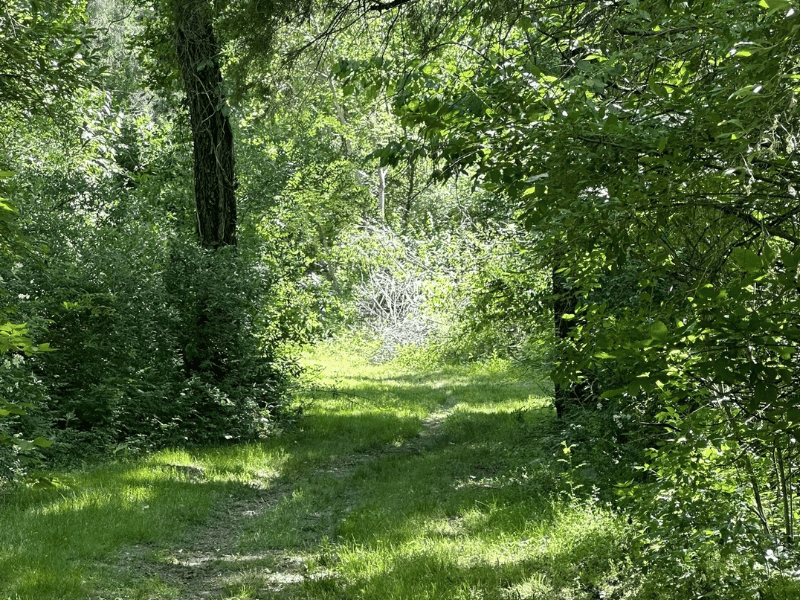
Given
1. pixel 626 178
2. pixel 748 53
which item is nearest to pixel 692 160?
pixel 626 178

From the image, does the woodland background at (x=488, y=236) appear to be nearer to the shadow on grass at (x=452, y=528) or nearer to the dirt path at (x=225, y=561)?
the shadow on grass at (x=452, y=528)

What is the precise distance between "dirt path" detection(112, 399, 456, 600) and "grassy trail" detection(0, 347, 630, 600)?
0.02m

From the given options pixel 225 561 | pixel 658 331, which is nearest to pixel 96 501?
pixel 225 561

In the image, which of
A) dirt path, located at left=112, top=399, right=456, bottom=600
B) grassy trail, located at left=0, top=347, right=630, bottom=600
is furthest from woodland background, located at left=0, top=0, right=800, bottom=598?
dirt path, located at left=112, top=399, right=456, bottom=600

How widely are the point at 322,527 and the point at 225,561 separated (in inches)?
50.1

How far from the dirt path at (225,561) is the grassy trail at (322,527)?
0.02 meters

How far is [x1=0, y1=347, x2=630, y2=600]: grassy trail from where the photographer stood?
5684 mm

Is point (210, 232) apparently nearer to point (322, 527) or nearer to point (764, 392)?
point (322, 527)

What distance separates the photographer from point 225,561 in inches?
265

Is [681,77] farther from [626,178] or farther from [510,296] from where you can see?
[510,296]

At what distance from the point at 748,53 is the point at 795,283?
841 millimetres

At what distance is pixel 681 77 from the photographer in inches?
173

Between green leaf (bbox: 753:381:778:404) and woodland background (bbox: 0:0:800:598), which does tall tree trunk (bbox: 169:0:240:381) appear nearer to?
woodland background (bbox: 0:0:800:598)

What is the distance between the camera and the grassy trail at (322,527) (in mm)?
5684
